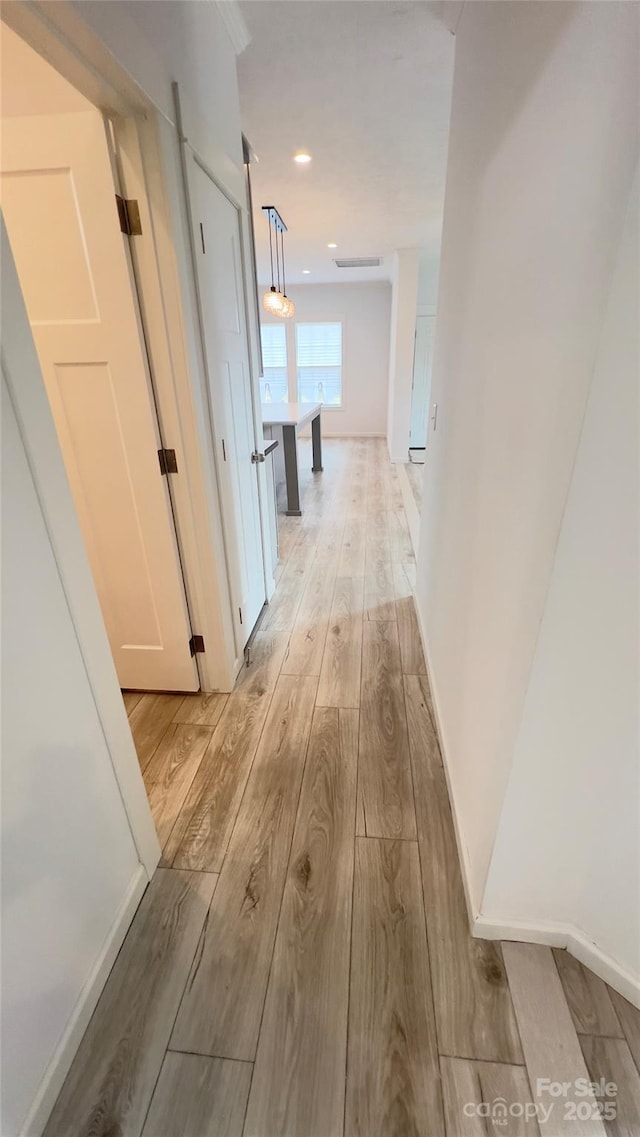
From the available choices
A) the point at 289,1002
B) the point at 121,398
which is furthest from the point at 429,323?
the point at 289,1002

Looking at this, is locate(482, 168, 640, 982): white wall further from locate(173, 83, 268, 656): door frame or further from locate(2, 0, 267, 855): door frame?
locate(173, 83, 268, 656): door frame

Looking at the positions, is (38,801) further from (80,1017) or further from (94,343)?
(94,343)

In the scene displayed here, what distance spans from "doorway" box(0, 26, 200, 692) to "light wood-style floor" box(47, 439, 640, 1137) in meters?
0.59

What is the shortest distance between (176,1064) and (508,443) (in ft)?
5.05

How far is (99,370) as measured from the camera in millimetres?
1497

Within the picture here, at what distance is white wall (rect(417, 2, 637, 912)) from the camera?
0.69m

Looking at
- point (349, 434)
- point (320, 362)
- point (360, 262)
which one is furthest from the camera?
point (349, 434)

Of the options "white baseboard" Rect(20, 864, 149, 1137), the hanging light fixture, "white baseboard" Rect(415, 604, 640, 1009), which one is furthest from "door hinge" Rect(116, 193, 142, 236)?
the hanging light fixture

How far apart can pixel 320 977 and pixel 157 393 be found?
175cm

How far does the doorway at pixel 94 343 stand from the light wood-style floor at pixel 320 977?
59 cm

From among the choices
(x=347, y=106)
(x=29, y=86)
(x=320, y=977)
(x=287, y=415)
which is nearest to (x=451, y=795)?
(x=320, y=977)

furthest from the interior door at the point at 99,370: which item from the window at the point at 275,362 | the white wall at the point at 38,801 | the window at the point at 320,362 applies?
the window at the point at 320,362

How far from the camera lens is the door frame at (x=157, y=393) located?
0.90m

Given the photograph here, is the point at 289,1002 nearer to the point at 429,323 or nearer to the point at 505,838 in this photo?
the point at 505,838
